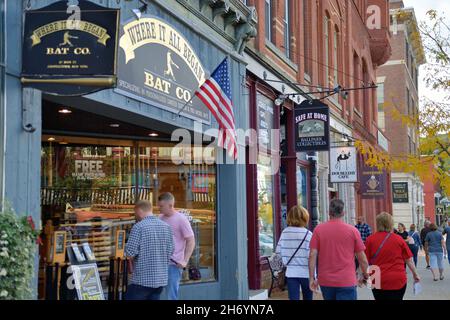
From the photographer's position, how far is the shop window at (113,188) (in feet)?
31.8

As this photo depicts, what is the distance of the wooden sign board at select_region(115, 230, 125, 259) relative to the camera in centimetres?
950

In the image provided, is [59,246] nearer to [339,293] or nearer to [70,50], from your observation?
[70,50]

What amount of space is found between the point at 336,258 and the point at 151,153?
4.89 m

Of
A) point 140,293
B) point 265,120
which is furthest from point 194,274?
point 265,120

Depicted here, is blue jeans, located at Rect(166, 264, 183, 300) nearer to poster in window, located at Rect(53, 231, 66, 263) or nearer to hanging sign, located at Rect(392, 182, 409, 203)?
poster in window, located at Rect(53, 231, 66, 263)

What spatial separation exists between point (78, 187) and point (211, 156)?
2497 millimetres

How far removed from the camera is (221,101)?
9.80 meters

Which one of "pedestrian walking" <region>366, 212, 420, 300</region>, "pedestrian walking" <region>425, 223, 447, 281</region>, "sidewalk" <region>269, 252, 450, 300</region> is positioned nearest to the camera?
"pedestrian walking" <region>366, 212, 420, 300</region>

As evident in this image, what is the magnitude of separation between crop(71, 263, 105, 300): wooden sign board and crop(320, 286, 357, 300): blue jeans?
302cm

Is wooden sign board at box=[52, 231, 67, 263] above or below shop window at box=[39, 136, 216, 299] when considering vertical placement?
below

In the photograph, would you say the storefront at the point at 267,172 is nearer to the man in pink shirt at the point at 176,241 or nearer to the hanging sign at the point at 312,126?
the hanging sign at the point at 312,126

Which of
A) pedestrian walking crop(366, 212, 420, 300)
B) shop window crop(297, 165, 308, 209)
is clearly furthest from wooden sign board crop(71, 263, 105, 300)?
shop window crop(297, 165, 308, 209)

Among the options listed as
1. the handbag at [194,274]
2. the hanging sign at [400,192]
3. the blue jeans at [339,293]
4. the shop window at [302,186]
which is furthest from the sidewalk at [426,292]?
the hanging sign at [400,192]

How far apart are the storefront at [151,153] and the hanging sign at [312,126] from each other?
367 cm
